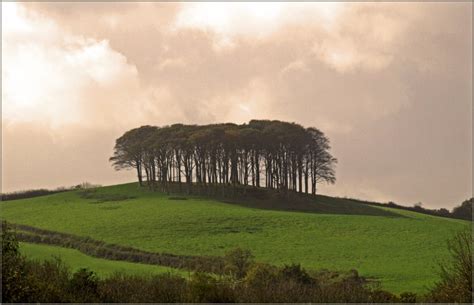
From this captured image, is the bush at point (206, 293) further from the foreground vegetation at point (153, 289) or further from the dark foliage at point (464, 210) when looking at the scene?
the dark foliage at point (464, 210)

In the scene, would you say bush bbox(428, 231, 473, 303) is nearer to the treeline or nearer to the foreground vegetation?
the foreground vegetation

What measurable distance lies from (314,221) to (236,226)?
12151 mm

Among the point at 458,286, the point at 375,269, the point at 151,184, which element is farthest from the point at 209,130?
the point at 458,286

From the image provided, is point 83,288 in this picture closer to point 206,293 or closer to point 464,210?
point 206,293

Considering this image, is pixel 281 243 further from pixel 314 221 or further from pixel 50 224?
pixel 50 224

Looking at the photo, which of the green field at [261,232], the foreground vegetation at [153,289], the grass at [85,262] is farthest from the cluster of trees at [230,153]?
the foreground vegetation at [153,289]

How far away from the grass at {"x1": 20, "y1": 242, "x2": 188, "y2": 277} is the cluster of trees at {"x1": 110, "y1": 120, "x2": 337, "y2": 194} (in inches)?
1794

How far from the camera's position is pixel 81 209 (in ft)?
323

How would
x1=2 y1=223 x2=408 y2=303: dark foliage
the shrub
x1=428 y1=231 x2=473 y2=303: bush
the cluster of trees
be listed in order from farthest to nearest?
the cluster of trees < x1=428 y1=231 x2=473 y2=303: bush < the shrub < x1=2 y1=223 x2=408 y2=303: dark foliage

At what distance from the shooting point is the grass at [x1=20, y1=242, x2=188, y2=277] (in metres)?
54.4

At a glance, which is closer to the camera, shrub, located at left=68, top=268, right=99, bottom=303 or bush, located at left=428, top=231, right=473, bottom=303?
shrub, located at left=68, top=268, right=99, bottom=303

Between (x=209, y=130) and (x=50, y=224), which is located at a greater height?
(x=209, y=130)

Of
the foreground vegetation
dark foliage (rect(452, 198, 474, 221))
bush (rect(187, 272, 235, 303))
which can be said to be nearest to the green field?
the foreground vegetation

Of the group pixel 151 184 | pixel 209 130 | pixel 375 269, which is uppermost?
pixel 209 130
